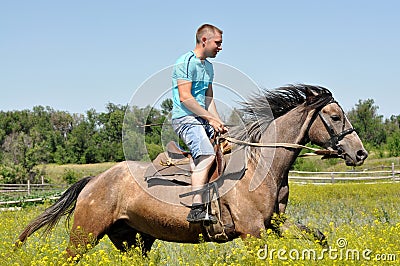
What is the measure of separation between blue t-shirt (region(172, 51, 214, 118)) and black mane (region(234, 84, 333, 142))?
640 mm

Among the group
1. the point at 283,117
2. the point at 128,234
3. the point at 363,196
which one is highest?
the point at 283,117

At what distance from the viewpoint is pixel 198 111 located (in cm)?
Answer: 598

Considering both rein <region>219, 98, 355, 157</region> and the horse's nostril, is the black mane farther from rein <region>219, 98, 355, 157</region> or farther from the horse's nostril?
the horse's nostril

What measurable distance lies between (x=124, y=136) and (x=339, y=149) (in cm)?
245

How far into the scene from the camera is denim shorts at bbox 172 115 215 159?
6164 mm

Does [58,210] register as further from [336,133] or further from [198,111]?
[336,133]

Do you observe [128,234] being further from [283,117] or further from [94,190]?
[283,117]

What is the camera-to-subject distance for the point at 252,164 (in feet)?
20.9

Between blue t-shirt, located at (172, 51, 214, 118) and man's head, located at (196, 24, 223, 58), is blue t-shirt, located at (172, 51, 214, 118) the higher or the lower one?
the lower one

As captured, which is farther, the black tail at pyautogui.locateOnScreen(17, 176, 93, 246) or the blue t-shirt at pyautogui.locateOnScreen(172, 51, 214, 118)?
the black tail at pyautogui.locateOnScreen(17, 176, 93, 246)

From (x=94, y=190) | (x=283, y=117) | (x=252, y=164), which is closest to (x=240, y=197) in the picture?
(x=252, y=164)

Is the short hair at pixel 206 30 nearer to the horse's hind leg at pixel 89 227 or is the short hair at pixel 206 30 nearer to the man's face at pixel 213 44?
the man's face at pixel 213 44

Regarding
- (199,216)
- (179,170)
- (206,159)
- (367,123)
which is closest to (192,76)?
(206,159)

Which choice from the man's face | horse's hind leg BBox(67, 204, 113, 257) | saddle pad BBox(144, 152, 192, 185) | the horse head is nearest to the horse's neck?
the horse head
